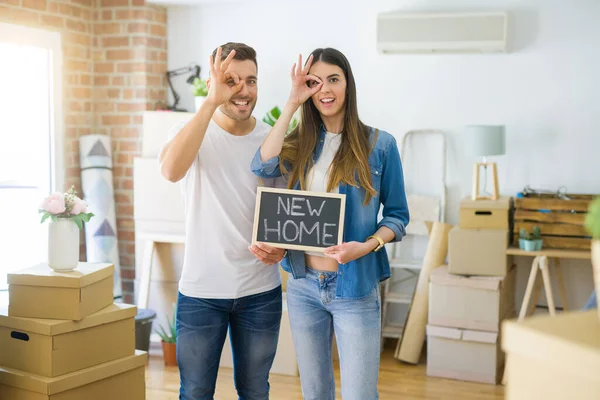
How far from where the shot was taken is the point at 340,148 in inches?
89.1

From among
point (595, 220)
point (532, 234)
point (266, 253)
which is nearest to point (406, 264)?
point (532, 234)

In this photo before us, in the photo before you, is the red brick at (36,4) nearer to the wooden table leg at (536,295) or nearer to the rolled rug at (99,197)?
the rolled rug at (99,197)

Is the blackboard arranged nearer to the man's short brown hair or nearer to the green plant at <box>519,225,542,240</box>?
the man's short brown hair

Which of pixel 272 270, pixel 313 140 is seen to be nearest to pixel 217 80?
pixel 313 140

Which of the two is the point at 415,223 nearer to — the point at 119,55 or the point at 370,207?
the point at 119,55

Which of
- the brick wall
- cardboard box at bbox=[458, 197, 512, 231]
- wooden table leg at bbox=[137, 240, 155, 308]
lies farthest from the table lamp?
the brick wall

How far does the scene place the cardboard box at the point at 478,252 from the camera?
4.25 metres

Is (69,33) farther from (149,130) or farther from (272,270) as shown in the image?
(272,270)

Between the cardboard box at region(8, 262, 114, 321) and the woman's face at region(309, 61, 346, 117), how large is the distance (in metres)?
1.18

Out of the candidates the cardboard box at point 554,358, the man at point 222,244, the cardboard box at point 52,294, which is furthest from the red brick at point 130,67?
the cardboard box at point 554,358

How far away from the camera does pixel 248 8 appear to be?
5.18 m

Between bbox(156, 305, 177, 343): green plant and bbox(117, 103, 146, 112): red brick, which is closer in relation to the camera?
bbox(156, 305, 177, 343): green plant

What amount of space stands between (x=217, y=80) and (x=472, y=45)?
2765mm

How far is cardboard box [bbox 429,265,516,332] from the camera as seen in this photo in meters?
4.22
